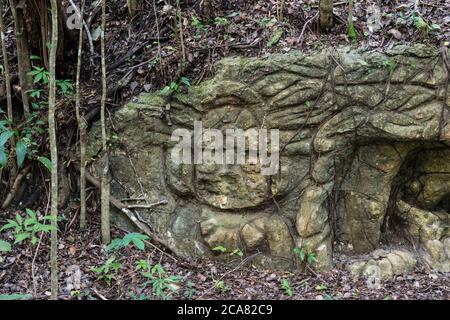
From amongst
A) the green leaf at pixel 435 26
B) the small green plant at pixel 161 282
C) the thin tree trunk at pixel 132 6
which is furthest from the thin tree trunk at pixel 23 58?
the green leaf at pixel 435 26

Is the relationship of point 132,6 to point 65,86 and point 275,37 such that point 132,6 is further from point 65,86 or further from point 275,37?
point 275,37

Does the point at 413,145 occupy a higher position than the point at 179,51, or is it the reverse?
the point at 179,51

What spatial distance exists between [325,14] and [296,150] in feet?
5.64

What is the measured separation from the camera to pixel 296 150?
5152 mm

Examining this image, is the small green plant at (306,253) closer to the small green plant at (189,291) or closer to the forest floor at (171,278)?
the forest floor at (171,278)

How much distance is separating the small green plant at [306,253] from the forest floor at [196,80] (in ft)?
0.59

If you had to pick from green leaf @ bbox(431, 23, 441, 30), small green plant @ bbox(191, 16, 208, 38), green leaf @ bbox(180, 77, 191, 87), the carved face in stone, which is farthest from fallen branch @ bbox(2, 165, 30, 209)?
green leaf @ bbox(431, 23, 441, 30)

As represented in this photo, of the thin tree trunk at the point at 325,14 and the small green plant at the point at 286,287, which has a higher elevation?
the thin tree trunk at the point at 325,14

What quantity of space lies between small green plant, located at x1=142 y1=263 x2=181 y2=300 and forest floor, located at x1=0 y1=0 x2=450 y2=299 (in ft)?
0.06

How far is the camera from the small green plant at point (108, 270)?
14.2ft

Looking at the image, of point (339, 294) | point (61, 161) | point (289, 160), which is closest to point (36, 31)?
point (61, 161)

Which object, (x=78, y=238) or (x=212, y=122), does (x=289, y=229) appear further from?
(x=78, y=238)
